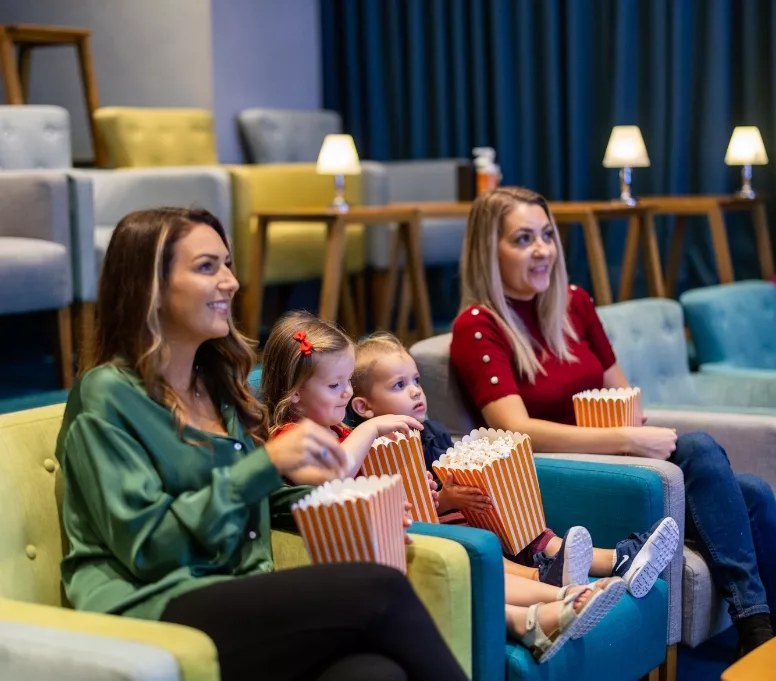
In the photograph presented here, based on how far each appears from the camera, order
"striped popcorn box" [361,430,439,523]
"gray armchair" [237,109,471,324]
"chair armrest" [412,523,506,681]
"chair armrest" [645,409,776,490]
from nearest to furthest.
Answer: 1. "chair armrest" [412,523,506,681]
2. "striped popcorn box" [361,430,439,523]
3. "chair armrest" [645,409,776,490]
4. "gray armchair" [237,109,471,324]

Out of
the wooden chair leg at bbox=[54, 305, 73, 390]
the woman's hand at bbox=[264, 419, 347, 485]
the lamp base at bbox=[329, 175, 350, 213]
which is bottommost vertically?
the wooden chair leg at bbox=[54, 305, 73, 390]

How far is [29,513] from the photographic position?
6.04 ft

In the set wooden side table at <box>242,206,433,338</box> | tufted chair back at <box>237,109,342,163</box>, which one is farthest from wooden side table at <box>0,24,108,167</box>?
wooden side table at <box>242,206,433,338</box>

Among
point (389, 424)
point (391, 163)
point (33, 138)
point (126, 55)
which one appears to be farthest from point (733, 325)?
point (126, 55)

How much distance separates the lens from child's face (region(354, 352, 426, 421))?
7.64ft

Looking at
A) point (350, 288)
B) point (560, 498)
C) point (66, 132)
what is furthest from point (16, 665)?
point (350, 288)

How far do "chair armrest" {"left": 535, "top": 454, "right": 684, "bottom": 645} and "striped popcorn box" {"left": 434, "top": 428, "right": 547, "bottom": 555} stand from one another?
6.8 inches

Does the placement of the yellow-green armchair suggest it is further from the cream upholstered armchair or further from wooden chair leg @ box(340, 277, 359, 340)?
wooden chair leg @ box(340, 277, 359, 340)

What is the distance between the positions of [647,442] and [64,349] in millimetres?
2081

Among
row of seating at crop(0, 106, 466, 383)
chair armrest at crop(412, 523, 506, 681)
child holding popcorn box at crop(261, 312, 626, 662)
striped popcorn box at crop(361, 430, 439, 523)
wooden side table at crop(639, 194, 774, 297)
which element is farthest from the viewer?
wooden side table at crop(639, 194, 774, 297)

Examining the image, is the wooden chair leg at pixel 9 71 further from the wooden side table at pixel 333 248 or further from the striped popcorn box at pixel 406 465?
the striped popcorn box at pixel 406 465

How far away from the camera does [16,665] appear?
1472mm

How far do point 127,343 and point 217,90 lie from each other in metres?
4.90

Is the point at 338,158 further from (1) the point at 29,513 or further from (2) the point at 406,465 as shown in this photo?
(1) the point at 29,513
